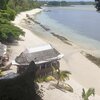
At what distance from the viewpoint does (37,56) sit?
2238cm

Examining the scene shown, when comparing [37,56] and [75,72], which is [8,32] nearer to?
[75,72]

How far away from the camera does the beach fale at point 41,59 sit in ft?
71.1

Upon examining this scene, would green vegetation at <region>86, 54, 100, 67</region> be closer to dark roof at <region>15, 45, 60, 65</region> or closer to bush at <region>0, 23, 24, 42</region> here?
bush at <region>0, 23, 24, 42</region>

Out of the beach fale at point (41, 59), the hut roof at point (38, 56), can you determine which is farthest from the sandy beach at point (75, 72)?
the hut roof at point (38, 56)

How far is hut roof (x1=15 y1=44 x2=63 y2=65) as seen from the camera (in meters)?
21.9

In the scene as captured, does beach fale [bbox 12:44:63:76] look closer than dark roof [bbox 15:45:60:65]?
Yes

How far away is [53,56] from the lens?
23.0 m

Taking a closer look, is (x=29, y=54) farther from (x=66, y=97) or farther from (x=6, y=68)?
(x=66, y=97)

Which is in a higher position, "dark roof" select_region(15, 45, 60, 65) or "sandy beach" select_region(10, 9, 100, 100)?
"dark roof" select_region(15, 45, 60, 65)

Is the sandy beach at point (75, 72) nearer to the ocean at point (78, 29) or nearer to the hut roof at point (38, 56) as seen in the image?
the hut roof at point (38, 56)

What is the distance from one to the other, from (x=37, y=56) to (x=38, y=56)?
0.08 m

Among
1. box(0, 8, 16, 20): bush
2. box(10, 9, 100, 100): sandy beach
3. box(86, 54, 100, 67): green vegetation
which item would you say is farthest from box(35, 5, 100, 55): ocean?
box(0, 8, 16, 20): bush

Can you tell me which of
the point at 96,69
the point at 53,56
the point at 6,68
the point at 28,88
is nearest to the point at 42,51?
the point at 53,56

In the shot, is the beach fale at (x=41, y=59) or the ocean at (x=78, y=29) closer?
the beach fale at (x=41, y=59)
